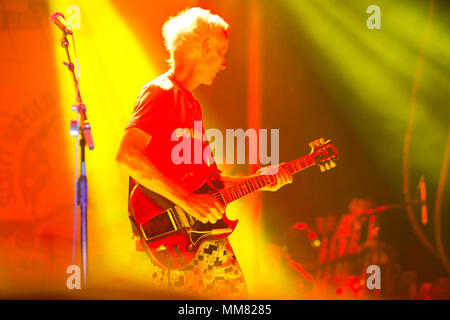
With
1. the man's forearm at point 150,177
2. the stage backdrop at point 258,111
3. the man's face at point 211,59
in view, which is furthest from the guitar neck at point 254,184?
the man's face at point 211,59

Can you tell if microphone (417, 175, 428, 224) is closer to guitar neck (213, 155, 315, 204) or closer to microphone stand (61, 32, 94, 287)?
guitar neck (213, 155, 315, 204)

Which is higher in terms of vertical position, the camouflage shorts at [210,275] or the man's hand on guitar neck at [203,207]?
the man's hand on guitar neck at [203,207]

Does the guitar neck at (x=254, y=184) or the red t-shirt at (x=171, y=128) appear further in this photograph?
the guitar neck at (x=254, y=184)

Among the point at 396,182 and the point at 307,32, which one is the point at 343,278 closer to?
the point at 396,182

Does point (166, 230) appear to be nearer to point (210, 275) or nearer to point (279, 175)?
point (210, 275)

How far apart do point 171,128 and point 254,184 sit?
0.64 m

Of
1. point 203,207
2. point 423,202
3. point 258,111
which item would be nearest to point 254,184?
point 203,207

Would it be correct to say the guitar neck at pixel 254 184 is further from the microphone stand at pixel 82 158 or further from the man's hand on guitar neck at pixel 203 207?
the microphone stand at pixel 82 158

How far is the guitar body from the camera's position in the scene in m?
2.65

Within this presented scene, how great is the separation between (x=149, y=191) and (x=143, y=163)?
18cm

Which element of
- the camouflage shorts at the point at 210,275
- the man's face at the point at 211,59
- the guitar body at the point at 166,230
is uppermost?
the man's face at the point at 211,59

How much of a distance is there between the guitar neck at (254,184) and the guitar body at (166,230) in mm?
240

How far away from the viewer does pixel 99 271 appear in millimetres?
3139

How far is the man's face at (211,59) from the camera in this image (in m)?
2.90
